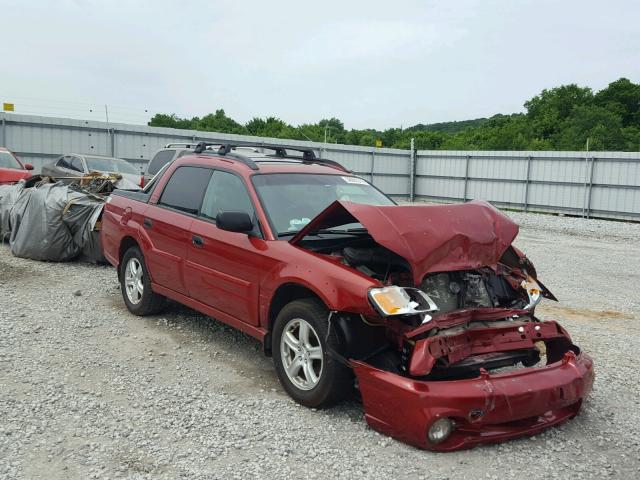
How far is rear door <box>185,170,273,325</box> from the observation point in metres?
4.57

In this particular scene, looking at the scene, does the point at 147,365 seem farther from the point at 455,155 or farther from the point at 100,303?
the point at 455,155

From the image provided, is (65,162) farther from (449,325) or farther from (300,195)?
(449,325)

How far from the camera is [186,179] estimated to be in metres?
5.81

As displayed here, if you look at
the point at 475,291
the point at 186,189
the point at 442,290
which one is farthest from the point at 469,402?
the point at 186,189

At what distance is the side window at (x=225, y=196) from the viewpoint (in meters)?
5.01

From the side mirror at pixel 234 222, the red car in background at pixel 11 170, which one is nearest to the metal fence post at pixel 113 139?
the red car in background at pixel 11 170

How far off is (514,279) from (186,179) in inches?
127

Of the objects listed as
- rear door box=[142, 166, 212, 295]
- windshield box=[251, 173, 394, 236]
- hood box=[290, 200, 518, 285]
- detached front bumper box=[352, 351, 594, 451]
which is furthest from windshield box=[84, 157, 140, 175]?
detached front bumper box=[352, 351, 594, 451]

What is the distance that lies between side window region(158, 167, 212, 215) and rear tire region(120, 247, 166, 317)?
0.73m

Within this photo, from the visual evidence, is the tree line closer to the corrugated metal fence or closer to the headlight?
the corrugated metal fence

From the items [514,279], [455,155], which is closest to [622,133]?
[455,155]

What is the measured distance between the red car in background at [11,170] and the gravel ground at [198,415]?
8.49m

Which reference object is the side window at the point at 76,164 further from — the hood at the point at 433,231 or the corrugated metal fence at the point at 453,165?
the hood at the point at 433,231

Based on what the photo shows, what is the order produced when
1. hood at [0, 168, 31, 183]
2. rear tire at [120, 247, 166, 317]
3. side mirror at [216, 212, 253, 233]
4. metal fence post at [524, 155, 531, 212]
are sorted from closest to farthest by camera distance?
1. side mirror at [216, 212, 253, 233]
2. rear tire at [120, 247, 166, 317]
3. hood at [0, 168, 31, 183]
4. metal fence post at [524, 155, 531, 212]
